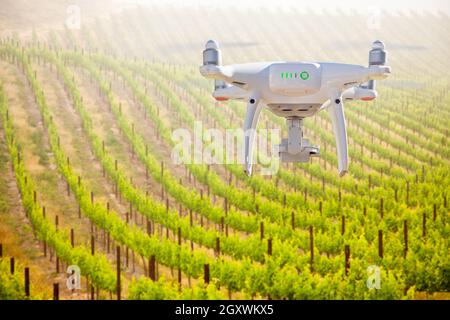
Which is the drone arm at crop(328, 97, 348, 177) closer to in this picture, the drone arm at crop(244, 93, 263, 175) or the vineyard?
the drone arm at crop(244, 93, 263, 175)

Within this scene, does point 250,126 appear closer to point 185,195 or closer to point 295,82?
point 295,82

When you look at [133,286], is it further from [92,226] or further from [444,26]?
[444,26]

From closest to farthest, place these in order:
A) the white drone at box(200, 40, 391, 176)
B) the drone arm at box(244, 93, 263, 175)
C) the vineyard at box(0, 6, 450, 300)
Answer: the white drone at box(200, 40, 391, 176)
the drone arm at box(244, 93, 263, 175)
the vineyard at box(0, 6, 450, 300)

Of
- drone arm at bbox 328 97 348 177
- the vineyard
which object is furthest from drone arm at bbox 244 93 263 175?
the vineyard

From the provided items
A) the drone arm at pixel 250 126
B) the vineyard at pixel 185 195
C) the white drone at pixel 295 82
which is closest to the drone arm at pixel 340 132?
the white drone at pixel 295 82

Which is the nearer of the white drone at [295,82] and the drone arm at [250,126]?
the white drone at [295,82]

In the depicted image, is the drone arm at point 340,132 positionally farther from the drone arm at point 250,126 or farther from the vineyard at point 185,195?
the vineyard at point 185,195

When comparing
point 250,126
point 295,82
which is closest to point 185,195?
point 250,126
